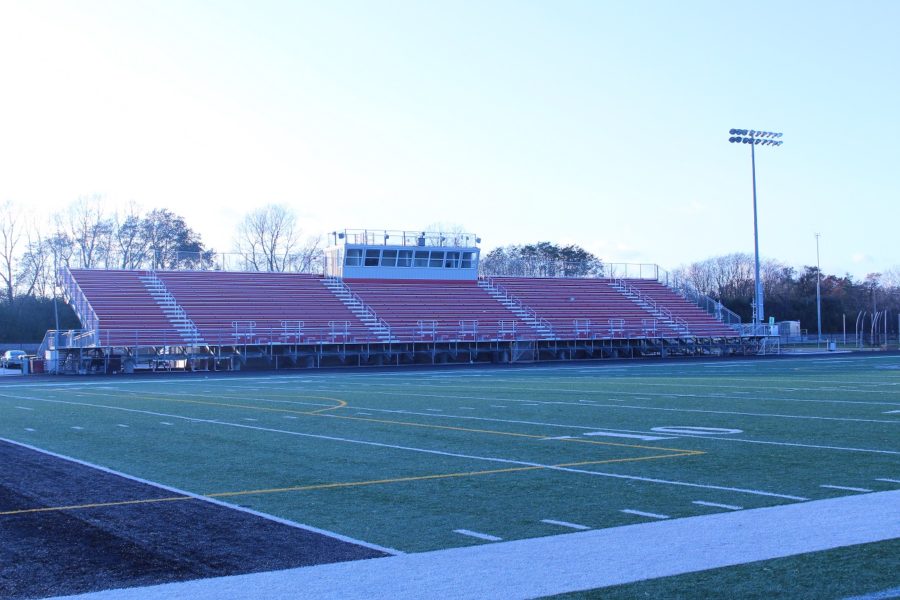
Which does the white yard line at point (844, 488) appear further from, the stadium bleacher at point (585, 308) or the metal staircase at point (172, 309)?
the stadium bleacher at point (585, 308)

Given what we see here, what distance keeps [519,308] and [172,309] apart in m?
18.0

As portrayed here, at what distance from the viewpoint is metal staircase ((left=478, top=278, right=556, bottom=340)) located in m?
47.7

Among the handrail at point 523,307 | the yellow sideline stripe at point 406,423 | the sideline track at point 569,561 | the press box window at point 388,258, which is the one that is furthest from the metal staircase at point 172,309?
the sideline track at point 569,561

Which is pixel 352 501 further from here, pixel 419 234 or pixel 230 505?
pixel 419 234

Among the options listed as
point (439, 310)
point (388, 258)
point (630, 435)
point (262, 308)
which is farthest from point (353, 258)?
point (630, 435)

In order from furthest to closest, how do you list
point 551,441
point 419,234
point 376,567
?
point 419,234 → point 551,441 → point 376,567

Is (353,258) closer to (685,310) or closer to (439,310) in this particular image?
(439,310)

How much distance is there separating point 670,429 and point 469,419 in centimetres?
343

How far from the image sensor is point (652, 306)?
54.3 metres

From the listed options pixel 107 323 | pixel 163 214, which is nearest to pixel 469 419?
pixel 107 323

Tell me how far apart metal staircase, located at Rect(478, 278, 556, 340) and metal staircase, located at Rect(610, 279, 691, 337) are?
6.90 meters

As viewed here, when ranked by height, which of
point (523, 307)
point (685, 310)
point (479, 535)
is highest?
point (523, 307)

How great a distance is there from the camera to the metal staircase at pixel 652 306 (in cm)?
5081

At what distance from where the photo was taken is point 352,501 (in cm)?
847
